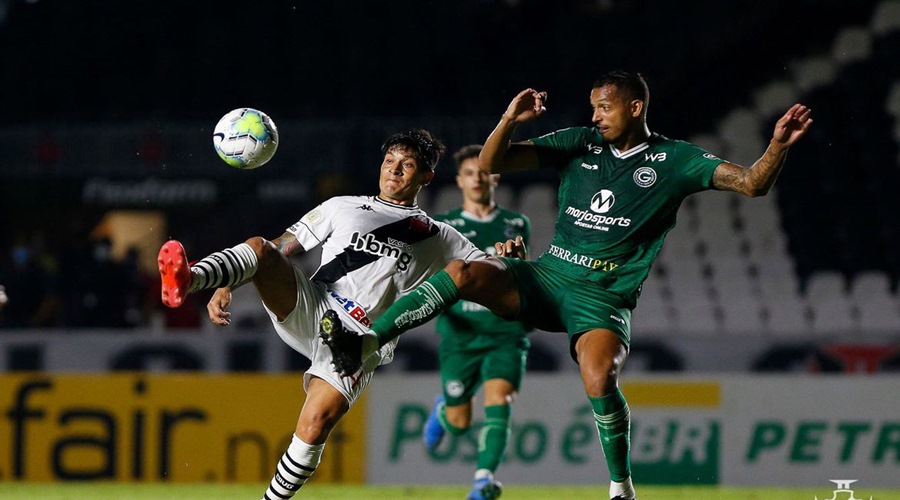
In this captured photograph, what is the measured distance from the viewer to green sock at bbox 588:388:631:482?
216 inches

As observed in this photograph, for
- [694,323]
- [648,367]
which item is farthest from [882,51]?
Answer: [648,367]

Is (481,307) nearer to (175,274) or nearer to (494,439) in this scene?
(494,439)

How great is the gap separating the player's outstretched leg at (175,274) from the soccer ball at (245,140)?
3.41 ft

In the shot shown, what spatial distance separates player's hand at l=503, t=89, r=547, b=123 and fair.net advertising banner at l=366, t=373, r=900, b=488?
173 inches

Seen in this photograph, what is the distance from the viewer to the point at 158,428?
9.64m

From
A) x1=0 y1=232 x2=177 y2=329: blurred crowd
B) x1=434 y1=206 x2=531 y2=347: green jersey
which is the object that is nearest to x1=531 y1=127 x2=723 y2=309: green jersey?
x1=434 y1=206 x2=531 y2=347: green jersey

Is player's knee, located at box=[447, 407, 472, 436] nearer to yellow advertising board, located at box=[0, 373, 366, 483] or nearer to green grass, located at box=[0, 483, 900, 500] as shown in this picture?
green grass, located at box=[0, 483, 900, 500]

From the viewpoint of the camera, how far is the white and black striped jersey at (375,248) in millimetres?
5750

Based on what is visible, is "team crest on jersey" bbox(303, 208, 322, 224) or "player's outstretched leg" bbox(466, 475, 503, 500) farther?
"player's outstretched leg" bbox(466, 475, 503, 500)

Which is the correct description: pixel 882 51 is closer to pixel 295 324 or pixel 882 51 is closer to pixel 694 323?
pixel 694 323

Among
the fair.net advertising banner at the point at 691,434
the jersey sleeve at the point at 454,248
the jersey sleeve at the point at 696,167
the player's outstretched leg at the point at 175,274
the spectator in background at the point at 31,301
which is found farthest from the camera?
the spectator in background at the point at 31,301

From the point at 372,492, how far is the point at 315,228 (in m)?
3.54

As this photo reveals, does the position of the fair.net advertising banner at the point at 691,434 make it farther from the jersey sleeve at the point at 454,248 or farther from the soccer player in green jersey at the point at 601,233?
the soccer player in green jersey at the point at 601,233

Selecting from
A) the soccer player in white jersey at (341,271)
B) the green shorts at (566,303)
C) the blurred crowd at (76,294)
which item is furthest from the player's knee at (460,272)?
the blurred crowd at (76,294)
